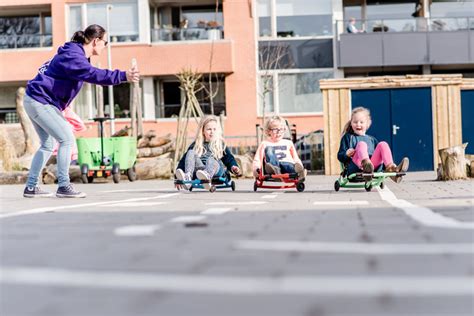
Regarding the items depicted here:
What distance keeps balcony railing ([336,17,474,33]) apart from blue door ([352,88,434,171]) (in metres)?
10.3

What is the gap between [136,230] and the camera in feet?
18.8

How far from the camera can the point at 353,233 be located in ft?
17.5

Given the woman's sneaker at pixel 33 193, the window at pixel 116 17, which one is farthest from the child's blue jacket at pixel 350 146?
the window at pixel 116 17

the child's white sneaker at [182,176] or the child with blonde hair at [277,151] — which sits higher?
the child with blonde hair at [277,151]

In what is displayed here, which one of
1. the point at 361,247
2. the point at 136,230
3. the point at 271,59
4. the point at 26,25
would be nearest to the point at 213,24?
the point at 271,59

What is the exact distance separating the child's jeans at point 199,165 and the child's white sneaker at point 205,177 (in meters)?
0.27

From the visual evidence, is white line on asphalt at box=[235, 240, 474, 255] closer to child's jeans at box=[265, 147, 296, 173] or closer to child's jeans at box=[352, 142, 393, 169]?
child's jeans at box=[352, 142, 393, 169]

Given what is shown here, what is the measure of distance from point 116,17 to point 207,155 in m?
22.1

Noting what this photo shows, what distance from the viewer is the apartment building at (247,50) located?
1289 inches

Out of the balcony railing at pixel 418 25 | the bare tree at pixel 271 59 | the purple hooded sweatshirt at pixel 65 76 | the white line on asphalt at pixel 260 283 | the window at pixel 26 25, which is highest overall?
the window at pixel 26 25

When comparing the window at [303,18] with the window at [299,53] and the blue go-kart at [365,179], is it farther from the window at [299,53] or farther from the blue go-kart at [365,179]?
the blue go-kart at [365,179]

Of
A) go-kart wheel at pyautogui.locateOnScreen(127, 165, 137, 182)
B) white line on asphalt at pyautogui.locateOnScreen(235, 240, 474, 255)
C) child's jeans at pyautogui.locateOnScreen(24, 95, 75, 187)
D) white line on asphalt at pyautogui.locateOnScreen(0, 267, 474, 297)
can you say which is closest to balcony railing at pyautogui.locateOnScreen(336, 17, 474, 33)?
go-kart wheel at pyautogui.locateOnScreen(127, 165, 137, 182)

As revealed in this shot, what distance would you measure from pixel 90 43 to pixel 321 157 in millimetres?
13108

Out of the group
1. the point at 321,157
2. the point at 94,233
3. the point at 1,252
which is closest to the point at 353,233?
the point at 94,233
